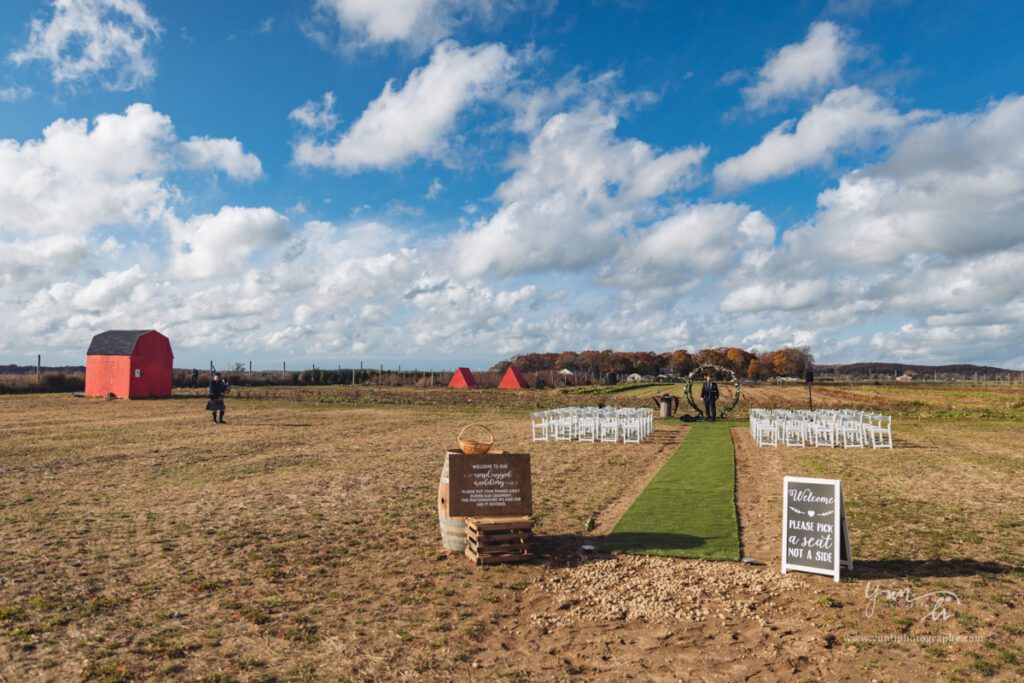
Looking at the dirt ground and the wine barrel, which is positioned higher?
the wine barrel

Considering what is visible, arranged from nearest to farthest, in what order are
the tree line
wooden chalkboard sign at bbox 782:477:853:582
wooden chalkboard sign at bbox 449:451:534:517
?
wooden chalkboard sign at bbox 782:477:853:582 → wooden chalkboard sign at bbox 449:451:534:517 → the tree line

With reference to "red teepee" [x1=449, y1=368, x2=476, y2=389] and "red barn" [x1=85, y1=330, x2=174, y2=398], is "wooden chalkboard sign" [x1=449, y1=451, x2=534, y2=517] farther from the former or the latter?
"red teepee" [x1=449, y1=368, x2=476, y2=389]

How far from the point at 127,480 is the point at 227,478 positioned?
1791 millimetres

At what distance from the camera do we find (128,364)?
38500 mm

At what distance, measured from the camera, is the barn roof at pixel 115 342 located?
1544 inches

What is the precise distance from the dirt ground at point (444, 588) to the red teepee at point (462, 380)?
1658 inches

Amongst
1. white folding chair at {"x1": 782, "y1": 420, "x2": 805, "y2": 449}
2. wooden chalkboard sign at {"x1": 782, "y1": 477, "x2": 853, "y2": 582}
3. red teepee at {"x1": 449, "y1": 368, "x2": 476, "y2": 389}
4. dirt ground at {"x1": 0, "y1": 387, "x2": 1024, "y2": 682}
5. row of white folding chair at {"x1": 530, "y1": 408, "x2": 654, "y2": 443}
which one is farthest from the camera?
red teepee at {"x1": 449, "y1": 368, "x2": 476, "y2": 389}

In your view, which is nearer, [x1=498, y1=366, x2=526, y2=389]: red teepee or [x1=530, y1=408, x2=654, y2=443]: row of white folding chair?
[x1=530, y1=408, x2=654, y2=443]: row of white folding chair

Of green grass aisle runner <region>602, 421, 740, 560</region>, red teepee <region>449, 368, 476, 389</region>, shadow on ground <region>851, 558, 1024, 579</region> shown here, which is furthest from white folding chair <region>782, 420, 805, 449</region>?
red teepee <region>449, 368, 476, 389</region>

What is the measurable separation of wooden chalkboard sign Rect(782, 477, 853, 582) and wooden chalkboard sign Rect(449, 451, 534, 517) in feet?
9.63

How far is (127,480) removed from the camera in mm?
12391

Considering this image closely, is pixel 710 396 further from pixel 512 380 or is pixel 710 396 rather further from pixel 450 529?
pixel 512 380

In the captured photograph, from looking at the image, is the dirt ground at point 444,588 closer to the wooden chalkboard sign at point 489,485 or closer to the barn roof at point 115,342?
the wooden chalkboard sign at point 489,485

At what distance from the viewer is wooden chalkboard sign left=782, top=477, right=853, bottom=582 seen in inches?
271
